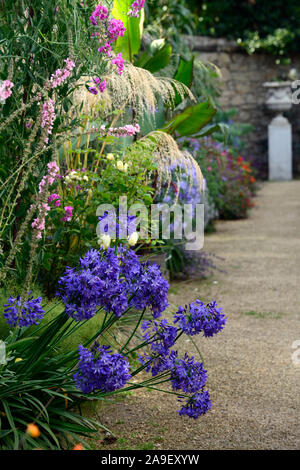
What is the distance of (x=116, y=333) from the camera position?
285 centimetres

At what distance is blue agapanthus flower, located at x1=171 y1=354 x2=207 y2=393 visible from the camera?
2.05m

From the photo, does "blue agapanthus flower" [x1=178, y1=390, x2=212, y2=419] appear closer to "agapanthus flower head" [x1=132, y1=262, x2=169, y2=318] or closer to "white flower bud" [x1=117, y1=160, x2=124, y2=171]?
"agapanthus flower head" [x1=132, y1=262, x2=169, y2=318]

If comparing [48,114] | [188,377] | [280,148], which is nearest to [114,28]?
[48,114]

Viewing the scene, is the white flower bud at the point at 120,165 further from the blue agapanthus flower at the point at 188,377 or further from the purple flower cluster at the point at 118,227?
the blue agapanthus flower at the point at 188,377

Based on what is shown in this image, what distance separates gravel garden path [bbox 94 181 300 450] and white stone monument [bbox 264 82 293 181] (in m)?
7.24

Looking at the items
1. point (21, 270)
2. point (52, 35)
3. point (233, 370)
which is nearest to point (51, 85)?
point (52, 35)

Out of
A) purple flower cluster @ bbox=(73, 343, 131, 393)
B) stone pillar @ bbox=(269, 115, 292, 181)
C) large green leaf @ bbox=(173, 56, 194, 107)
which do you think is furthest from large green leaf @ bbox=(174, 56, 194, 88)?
stone pillar @ bbox=(269, 115, 292, 181)

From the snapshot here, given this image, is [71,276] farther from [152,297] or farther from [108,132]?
[108,132]

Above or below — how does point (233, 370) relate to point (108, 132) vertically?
below

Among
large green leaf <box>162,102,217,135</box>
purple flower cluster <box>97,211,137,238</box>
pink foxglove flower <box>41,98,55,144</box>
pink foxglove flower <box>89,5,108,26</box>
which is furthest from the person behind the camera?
large green leaf <box>162,102,217,135</box>

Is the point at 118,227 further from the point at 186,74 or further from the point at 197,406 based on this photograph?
the point at 186,74

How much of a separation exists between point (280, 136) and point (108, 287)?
37.8 ft

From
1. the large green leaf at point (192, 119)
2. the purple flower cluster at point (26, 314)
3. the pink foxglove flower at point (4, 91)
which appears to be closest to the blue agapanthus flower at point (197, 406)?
the purple flower cluster at point (26, 314)

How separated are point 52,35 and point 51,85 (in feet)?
0.62
